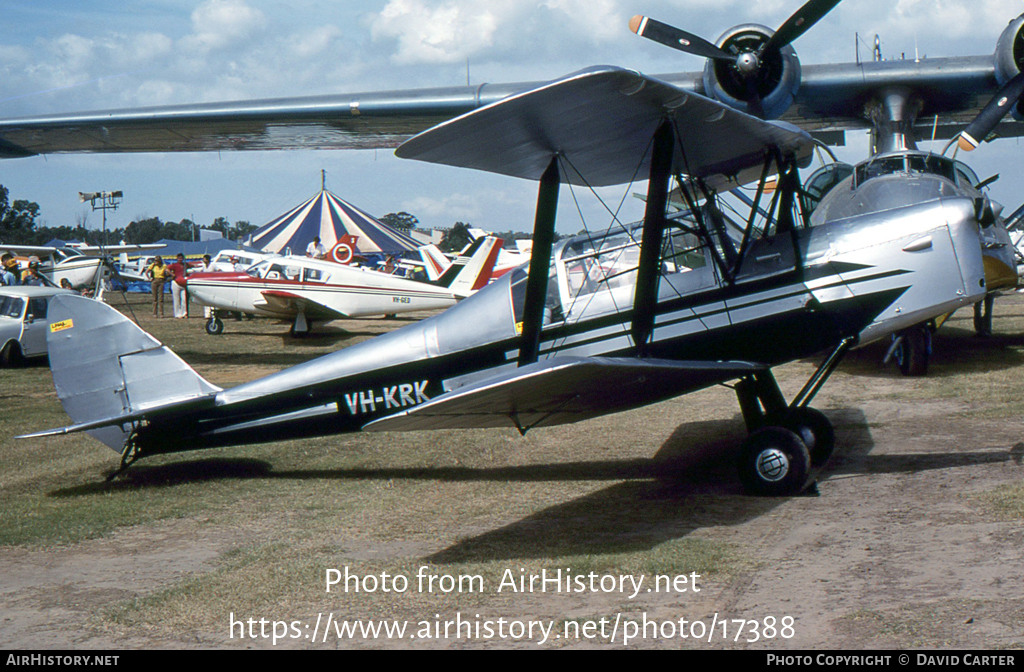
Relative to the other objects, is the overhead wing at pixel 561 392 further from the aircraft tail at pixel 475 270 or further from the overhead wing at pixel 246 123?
the aircraft tail at pixel 475 270

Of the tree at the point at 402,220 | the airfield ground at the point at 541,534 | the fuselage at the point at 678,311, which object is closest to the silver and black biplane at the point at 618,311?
the fuselage at the point at 678,311

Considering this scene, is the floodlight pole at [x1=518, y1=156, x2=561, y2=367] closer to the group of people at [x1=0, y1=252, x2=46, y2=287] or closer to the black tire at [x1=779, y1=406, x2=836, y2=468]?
the black tire at [x1=779, y1=406, x2=836, y2=468]

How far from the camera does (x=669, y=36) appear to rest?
959 cm

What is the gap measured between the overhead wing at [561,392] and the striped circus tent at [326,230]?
33.1m

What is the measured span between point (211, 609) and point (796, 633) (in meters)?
2.74

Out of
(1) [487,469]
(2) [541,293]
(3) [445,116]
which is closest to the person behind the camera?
(2) [541,293]

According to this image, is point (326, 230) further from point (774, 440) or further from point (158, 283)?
point (774, 440)

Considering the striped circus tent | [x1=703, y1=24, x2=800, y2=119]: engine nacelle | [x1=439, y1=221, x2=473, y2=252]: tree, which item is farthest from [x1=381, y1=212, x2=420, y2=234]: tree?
[x1=703, y1=24, x2=800, y2=119]: engine nacelle

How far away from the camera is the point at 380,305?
814 inches

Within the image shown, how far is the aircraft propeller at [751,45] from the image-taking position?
9.50 m

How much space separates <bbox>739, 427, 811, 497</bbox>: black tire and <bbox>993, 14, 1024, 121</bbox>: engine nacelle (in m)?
9.87

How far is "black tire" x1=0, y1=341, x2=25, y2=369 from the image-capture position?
49.8 ft
